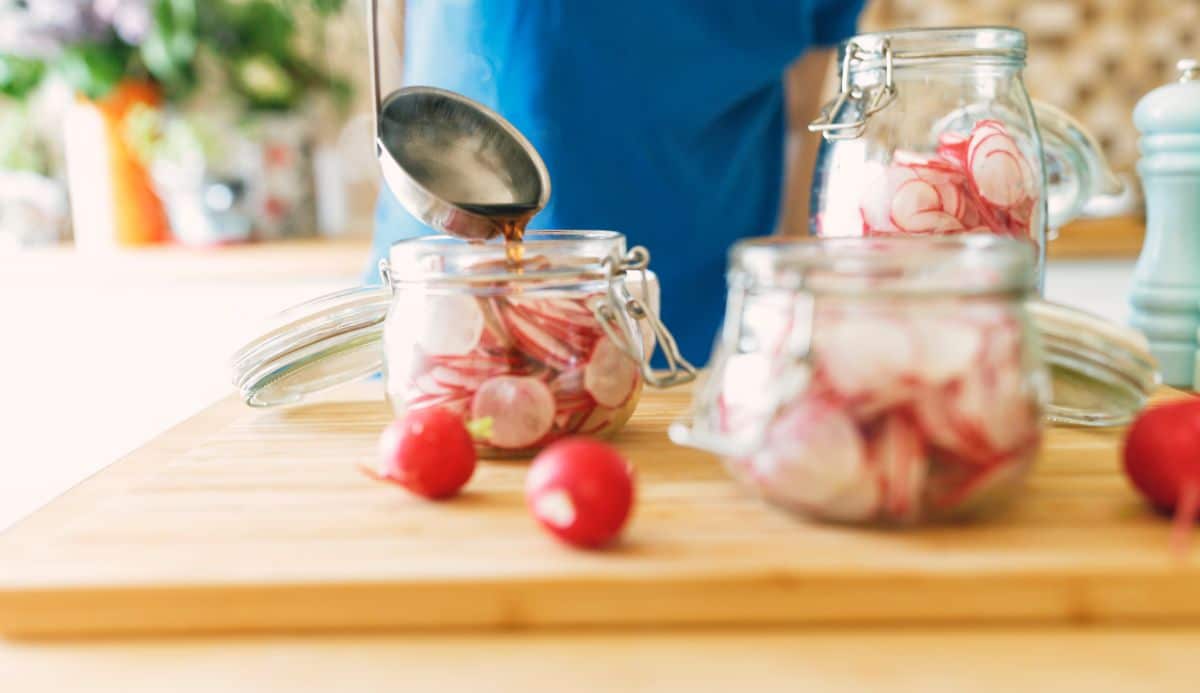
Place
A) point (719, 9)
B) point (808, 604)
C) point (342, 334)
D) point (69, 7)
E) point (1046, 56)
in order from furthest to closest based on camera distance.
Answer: point (1046, 56), point (69, 7), point (719, 9), point (342, 334), point (808, 604)

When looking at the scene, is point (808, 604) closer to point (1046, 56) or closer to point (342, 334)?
point (342, 334)

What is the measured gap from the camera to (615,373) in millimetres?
644

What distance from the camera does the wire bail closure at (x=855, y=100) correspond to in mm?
712

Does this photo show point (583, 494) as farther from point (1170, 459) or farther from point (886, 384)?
point (1170, 459)

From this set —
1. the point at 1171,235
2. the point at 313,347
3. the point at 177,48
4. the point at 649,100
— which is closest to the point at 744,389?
the point at 313,347

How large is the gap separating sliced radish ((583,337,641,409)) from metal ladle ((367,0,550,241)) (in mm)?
108

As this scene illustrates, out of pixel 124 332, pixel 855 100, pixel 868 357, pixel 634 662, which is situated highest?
pixel 855 100

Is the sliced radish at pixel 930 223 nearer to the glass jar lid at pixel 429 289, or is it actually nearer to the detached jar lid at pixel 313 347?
the glass jar lid at pixel 429 289

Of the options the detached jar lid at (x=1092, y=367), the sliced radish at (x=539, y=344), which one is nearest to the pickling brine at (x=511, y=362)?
the sliced radish at (x=539, y=344)

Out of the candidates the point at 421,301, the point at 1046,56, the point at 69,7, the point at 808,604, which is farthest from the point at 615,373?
the point at 1046,56

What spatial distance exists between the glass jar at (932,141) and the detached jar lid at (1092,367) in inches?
3.6

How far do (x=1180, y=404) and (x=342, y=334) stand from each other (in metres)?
0.53

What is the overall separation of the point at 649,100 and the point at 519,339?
2.26 ft

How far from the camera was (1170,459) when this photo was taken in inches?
19.4
